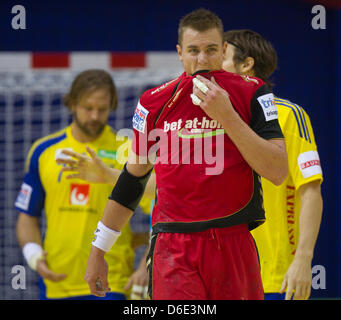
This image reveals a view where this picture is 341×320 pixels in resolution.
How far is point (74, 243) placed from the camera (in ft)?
14.8

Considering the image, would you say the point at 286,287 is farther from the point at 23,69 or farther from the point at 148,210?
the point at 23,69

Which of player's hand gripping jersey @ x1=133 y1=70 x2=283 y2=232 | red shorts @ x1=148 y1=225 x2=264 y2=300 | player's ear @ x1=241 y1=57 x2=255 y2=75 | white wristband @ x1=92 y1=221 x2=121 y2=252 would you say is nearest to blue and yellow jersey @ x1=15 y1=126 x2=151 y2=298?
player's ear @ x1=241 y1=57 x2=255 y2=75

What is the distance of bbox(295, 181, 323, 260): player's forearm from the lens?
2885 millimetres

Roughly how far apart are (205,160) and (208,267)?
0.38 meters


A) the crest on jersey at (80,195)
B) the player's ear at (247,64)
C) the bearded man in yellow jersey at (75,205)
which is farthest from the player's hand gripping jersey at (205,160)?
the crest on jersey at (80,195)

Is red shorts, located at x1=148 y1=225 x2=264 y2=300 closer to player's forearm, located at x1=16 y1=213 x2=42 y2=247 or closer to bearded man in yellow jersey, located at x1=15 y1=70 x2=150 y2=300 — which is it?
bearded man in yellow jersey, located at x1=15 y1=70 x2=150 y2=300

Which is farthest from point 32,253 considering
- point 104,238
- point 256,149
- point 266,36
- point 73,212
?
point 266,36

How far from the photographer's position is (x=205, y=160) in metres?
2.29

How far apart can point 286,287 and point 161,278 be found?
782mm

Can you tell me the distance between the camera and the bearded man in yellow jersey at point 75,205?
14.5ft

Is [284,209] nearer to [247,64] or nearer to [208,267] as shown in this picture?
[247,64]

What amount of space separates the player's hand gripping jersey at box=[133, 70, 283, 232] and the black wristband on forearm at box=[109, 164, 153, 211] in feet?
0.71

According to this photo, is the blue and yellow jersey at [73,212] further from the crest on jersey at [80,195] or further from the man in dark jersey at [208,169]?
the man in dark jersey at [208,169]
